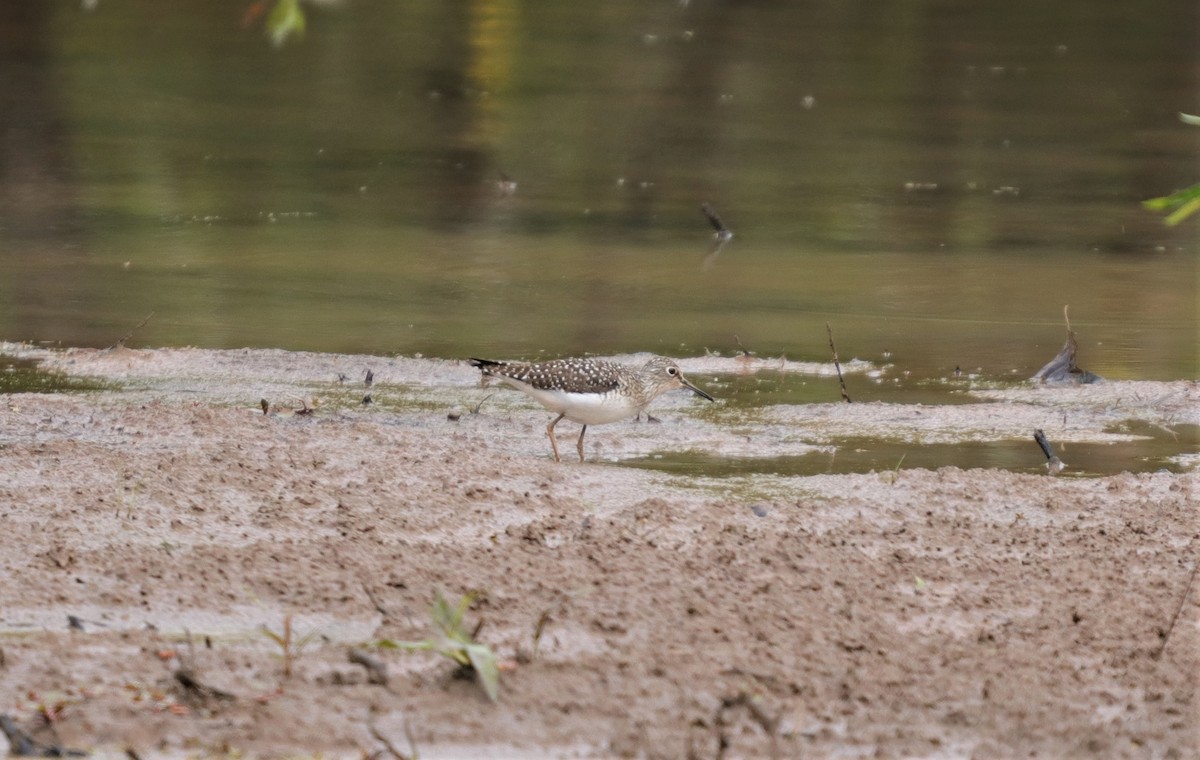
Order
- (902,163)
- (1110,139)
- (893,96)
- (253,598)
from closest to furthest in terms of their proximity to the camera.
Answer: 1. (253,598)
2. (902,163)
3. (1110,139)
4. (893,96)

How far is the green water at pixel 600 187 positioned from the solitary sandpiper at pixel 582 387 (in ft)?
6.39

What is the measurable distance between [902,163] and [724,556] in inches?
502

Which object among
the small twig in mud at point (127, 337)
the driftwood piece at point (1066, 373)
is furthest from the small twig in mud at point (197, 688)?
the driftwood piece at point (1066, 373)

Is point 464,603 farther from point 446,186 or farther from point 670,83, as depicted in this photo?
point 670,83

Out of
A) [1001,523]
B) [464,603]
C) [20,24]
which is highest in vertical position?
[464,603]

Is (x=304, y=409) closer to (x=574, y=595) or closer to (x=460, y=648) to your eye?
(x=574, y=595)

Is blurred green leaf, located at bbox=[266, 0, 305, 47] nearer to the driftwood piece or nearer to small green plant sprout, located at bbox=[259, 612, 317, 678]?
small green plant sprout, located at bbox=[259, 612, 317, 678]

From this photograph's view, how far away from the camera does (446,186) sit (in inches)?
661

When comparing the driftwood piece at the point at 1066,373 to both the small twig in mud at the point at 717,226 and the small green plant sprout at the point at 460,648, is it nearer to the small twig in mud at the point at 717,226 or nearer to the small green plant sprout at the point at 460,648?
the small twig in mud at the point at 717,226

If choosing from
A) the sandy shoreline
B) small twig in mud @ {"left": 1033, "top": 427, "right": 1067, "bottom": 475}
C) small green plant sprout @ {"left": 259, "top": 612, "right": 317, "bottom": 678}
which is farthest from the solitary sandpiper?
small green plant sprout @ {"left": 259, "top": 612, "right": 317, "bottom": 678}

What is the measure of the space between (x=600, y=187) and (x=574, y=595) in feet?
37.7

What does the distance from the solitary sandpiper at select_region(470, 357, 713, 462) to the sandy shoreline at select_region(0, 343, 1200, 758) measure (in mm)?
222

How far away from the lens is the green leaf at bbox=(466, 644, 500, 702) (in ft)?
15.8

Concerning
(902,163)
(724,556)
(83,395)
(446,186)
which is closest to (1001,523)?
(724,556)
